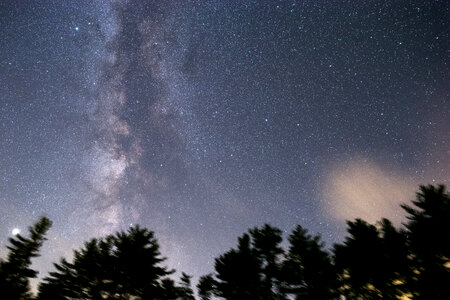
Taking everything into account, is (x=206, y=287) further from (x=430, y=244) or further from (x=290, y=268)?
(x=430, y=244)

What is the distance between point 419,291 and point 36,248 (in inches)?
1186

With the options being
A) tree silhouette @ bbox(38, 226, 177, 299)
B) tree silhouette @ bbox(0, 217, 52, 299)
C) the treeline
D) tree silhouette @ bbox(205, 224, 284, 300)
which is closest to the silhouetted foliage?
the treeline

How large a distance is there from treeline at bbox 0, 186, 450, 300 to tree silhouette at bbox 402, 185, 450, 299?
0.15 ft

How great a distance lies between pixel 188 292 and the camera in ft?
64.9

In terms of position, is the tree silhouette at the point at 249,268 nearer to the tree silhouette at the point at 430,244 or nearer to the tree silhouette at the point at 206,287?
the tree silhouette at the point at 206,287

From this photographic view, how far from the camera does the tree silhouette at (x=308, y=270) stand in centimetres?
→ 1775

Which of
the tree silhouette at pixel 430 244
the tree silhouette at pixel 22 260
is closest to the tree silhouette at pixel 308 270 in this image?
the tree silhouette at pixel 430 244

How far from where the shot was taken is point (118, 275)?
779 inches

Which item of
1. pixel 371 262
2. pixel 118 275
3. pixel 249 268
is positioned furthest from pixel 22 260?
pixel 371 262

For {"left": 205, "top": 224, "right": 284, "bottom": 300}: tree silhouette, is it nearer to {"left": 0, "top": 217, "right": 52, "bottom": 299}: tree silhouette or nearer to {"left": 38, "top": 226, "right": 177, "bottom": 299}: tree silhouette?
{"left": 38, "top": 226, "right": 177, "bottom": 299}: tree silhouette

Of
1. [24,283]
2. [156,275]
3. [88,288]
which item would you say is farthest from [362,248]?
[24,283]

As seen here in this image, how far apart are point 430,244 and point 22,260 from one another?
102ft

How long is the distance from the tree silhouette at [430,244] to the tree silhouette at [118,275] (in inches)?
622

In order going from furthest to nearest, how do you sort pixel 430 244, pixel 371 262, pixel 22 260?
pixel 22 260 → pixel 371 262 → pixel 430 244
